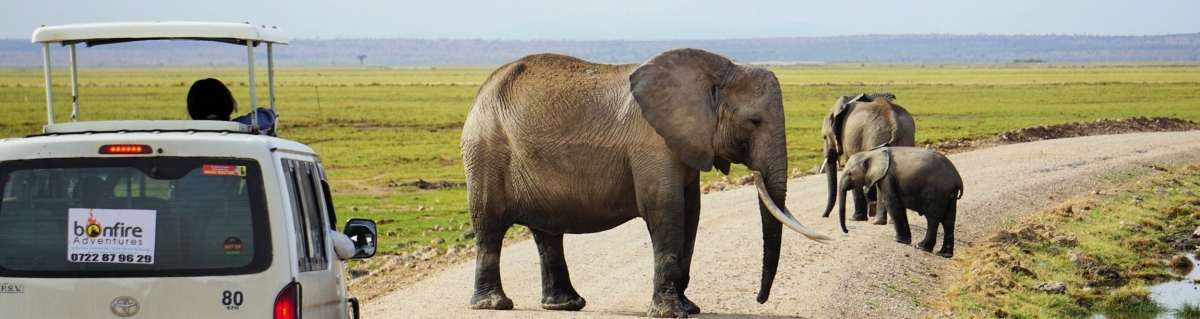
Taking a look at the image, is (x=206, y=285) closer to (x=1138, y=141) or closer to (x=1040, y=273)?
(x=1040, y=273)

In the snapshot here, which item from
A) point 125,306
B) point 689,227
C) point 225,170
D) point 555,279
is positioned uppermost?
point 225,170

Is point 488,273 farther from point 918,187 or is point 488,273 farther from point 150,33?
point 918,187

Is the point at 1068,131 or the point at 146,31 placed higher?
the point at 146,31

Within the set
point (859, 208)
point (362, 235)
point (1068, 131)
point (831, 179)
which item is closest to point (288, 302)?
point (362, 235)

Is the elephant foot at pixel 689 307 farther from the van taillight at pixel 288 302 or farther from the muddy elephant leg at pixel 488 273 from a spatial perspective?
the van taillight at pixel 288 302

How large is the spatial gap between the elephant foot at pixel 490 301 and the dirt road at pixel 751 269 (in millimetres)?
121

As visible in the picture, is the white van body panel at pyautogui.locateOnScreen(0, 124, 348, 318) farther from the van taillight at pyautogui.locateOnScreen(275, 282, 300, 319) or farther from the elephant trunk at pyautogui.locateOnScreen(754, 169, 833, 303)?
the elephant trunk at pyautogui.locateOnScreen(754, 169, 833, 303)

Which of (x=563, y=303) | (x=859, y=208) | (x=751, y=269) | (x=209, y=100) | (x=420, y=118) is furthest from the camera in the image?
(x=420, y=118)

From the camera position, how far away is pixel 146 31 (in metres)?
6.98

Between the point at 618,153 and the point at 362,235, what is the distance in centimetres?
361

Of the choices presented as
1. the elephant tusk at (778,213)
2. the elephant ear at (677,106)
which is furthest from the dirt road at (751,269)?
the elephant ear at (677,106)

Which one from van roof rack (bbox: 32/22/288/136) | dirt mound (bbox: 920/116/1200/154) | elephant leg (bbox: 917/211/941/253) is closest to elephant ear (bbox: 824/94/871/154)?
elephant leg (bbox: 917/211/941/253)

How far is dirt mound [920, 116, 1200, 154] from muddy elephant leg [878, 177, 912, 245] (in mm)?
12853

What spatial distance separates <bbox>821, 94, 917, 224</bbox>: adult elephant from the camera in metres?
17.2
